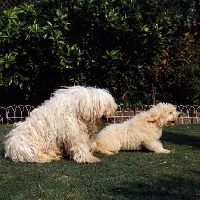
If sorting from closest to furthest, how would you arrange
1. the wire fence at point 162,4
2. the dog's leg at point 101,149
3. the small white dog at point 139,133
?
the dog's leg at point 101,149 < the small white dog at point 139,133 < the wire fence at point 162,4

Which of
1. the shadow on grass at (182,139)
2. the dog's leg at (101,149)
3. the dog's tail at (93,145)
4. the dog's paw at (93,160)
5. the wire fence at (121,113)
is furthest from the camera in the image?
the wire fence at (121,113)

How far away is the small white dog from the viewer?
24.3ft

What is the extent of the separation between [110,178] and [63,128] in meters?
1.31

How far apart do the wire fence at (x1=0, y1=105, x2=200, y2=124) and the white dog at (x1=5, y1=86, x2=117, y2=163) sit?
14.4 ft

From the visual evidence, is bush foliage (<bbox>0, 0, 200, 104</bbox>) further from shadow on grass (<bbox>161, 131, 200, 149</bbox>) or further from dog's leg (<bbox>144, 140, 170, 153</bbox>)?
dog's leg (<bbox>144, 140, 170, 153</bbox>)

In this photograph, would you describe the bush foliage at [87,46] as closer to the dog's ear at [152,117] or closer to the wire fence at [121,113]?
the wire fence at [121,113]

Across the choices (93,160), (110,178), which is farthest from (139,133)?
(110,178)

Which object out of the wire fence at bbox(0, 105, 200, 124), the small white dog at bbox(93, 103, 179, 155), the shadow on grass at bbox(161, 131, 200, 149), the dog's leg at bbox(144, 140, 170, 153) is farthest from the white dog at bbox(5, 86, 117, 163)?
the wire fence at bbox(0, 105, 200, 124)

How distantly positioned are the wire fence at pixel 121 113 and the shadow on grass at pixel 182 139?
1836 millimetres

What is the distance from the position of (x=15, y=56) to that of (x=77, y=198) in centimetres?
572

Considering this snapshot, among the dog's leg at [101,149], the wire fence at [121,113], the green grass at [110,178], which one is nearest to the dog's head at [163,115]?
the green grass at [110,178]

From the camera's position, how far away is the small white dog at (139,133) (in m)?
7.40

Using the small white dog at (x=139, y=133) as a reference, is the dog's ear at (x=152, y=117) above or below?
above

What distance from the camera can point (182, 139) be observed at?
8.77 meters
